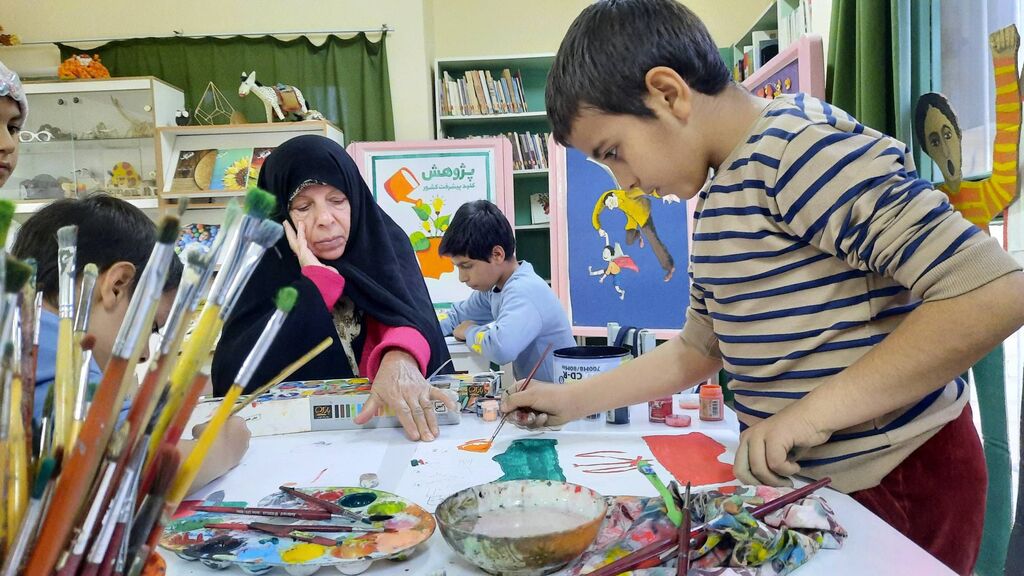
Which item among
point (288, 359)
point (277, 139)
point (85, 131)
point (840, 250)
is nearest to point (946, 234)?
point (840, 250)

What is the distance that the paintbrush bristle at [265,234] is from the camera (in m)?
0.33

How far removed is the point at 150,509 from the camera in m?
0.32

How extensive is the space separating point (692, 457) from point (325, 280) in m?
0.93

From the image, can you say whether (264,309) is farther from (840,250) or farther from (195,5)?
(195,5)

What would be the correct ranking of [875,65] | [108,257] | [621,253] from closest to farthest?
1. [108,257]
2. [875,65]
3. [621,253]

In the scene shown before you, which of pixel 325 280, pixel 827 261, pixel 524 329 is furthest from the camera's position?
pixel 524 329

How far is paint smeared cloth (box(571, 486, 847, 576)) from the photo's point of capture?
0.54 meters

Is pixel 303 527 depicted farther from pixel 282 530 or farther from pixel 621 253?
pixel 621 253

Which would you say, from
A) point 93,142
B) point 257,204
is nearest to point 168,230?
point 257,204

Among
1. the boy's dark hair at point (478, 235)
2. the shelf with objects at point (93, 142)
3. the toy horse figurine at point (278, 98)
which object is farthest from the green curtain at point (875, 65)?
the shelf with objects at point (93, 142)

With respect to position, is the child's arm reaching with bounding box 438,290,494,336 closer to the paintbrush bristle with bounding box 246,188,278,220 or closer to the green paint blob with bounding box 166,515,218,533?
the green paint blob with bounding box 166,515,218,533

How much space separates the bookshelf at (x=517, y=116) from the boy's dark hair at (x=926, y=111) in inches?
97.8

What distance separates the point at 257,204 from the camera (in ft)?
1.04

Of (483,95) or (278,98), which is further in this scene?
(483,95)
